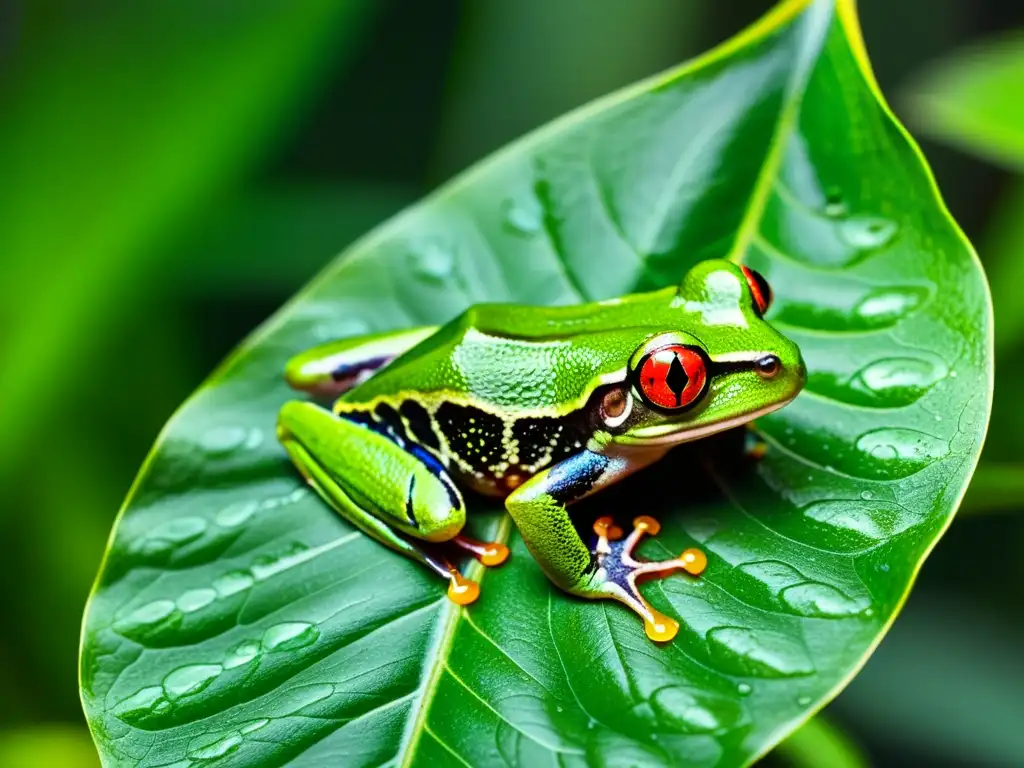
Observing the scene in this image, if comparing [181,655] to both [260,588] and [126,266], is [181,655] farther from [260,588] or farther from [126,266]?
[126,266]

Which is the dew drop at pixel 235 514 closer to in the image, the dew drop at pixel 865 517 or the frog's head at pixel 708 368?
the frog's head at pixel 708 368

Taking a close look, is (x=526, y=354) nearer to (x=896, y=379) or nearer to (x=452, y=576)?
(x=452, y=576)

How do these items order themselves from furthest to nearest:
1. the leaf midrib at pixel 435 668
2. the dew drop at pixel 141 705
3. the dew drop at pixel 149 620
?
1. the dew drop at pixel 149 620
2. the dew drop at pixel 141 705
3. the leaf midrib at pixel 435 668

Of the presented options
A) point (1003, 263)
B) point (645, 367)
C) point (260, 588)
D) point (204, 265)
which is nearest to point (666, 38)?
point (1003, 263)

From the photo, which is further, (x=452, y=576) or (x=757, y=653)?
(x=452, y=576)

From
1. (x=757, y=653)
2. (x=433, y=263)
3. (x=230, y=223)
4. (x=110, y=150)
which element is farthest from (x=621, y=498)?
(x=230, y=223)

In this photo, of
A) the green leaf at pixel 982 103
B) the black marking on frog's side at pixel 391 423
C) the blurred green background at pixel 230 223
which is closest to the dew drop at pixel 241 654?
the black marking on frog's side at pixel 391 423
